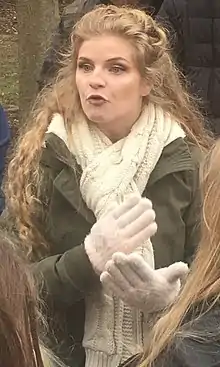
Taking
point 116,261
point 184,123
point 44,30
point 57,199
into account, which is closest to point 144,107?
point 184,123

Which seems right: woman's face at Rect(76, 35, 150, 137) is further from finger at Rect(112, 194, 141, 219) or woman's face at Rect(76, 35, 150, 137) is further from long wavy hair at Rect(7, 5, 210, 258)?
finger at Rect(112, 194, 141, 219)

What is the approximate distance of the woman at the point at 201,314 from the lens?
1.55 metres

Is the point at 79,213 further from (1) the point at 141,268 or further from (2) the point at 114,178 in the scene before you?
(1) the point at 141,268

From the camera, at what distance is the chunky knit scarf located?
2.40 m

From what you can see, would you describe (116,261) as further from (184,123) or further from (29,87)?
(29,87)

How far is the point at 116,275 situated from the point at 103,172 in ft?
1.38

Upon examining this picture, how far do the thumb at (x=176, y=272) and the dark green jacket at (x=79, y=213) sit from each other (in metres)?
0.28

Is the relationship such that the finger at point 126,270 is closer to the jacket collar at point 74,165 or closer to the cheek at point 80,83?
the jacket collar at point 74,165

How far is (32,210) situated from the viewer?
2486 millimetres

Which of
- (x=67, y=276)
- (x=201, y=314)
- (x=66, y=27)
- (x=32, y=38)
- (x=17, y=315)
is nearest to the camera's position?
(x=17, y=315)

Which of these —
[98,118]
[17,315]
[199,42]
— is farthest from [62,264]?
[199,42]

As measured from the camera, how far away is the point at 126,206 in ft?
7.06

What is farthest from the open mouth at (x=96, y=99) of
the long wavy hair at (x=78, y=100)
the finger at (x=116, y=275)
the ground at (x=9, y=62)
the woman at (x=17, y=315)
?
the ground at (x=9, y=62)

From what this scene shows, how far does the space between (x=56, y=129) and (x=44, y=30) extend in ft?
7.99
